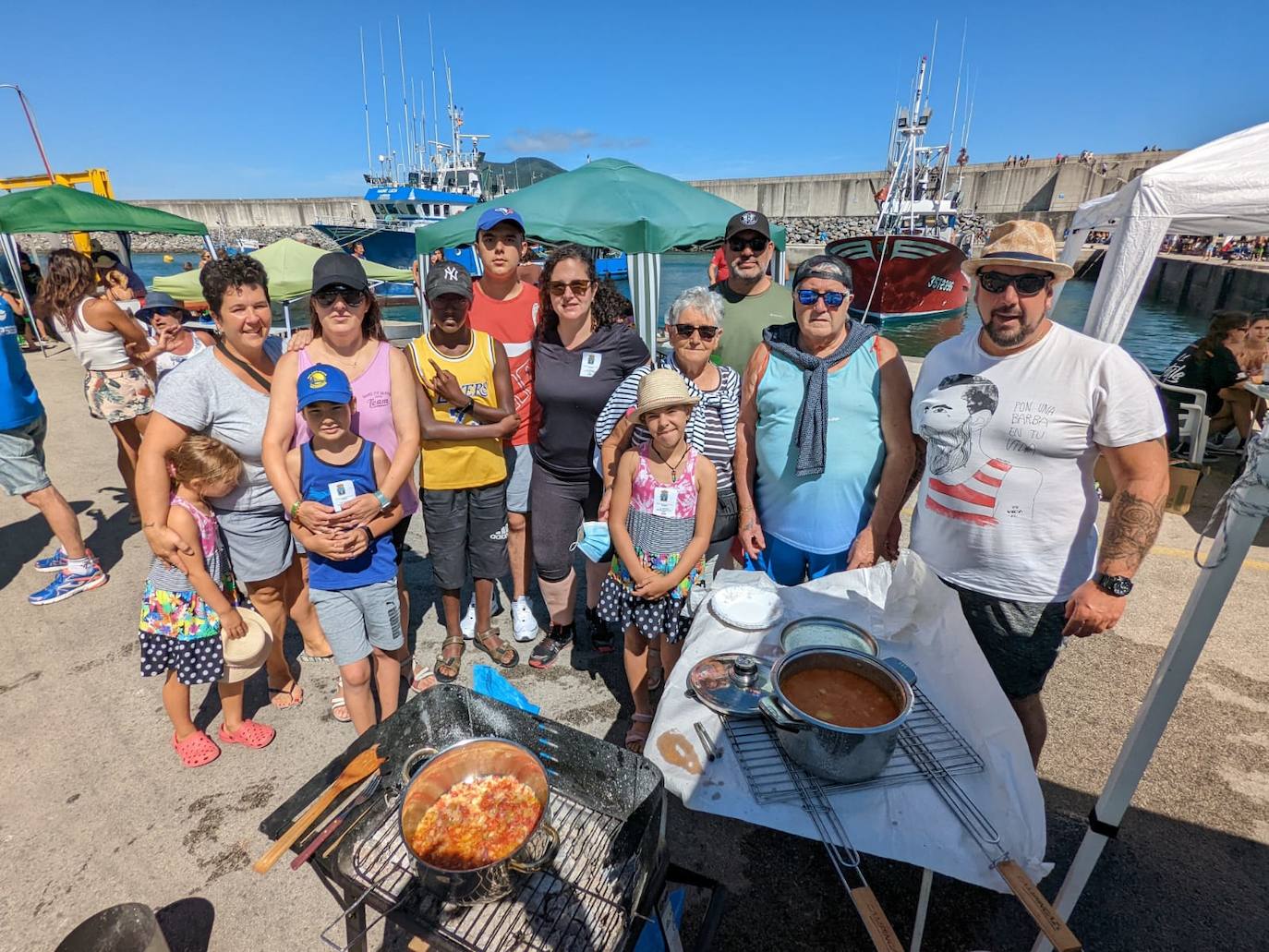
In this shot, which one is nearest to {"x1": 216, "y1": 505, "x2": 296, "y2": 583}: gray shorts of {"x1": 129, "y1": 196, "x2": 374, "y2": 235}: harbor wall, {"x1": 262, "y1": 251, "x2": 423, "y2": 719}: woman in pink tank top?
{"x1": 262, "y1": 251, "x2": 423, "y2": 719}: woman in pink tank top

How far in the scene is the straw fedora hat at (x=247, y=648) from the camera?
2680mm

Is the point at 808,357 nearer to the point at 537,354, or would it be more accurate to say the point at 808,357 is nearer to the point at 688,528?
the point at 688,528

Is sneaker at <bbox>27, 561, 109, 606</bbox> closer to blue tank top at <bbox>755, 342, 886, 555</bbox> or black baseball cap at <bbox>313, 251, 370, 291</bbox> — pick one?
black baseball cap at <bbox>313, 251, 370, 291</bbox>

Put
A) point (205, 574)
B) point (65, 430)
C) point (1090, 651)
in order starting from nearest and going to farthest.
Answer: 1. point (205, 574)
2. point (1090, 651)
3. point (65, 430)

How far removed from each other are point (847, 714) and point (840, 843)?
32 centimetres

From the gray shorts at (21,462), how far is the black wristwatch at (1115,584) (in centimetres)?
612

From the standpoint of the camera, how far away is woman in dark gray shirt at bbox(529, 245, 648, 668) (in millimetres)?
3168

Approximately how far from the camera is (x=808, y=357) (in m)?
2.64

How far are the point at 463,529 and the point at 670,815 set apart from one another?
6.11 feet

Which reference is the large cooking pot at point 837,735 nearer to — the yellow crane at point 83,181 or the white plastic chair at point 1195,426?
the white plastic chair at point 1195,426

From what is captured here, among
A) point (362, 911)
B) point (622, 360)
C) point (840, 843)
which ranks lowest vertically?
point (362, 911)

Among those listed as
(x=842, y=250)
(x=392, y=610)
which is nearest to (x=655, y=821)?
(x=392, y=610)

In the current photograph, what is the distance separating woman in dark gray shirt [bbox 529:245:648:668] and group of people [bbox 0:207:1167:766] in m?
0.02

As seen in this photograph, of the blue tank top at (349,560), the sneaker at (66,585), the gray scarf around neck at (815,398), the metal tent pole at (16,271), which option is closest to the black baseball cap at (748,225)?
the gray scarf around neck at (815,398)
